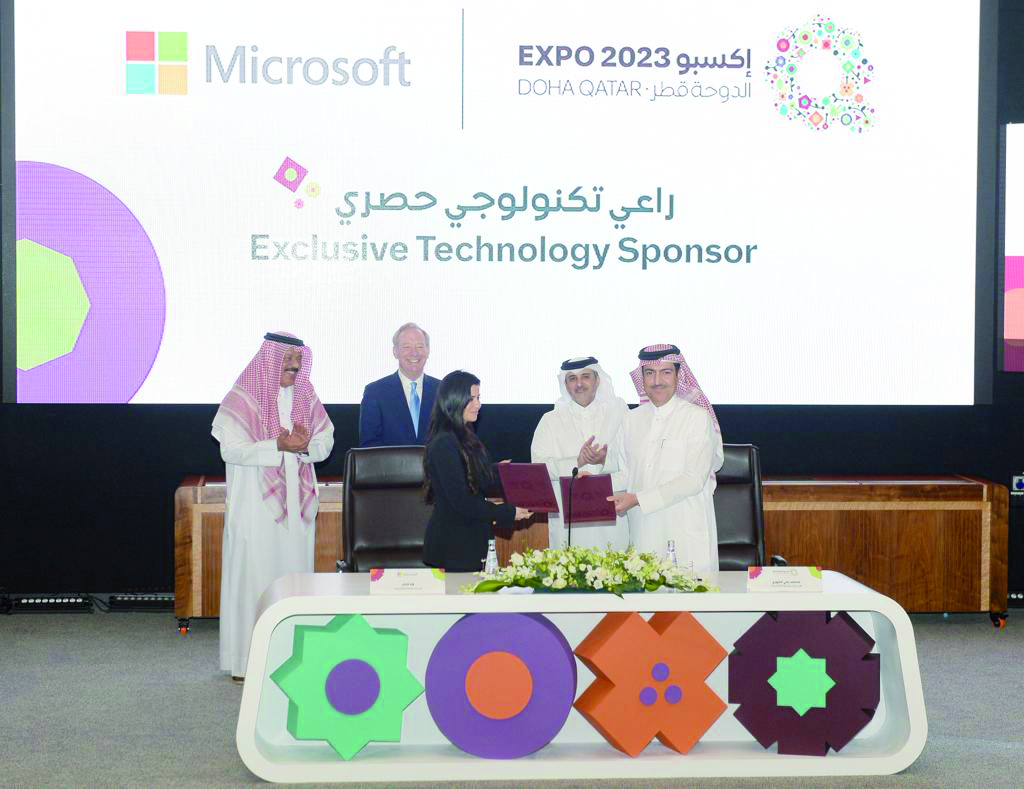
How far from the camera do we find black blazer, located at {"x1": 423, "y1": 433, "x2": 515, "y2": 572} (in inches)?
189

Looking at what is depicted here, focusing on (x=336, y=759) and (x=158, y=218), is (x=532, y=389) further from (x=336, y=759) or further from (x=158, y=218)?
(x=336, y=759)

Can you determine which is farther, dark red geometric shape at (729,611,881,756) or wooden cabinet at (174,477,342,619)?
wooden cabinet at (174,477,342,619)

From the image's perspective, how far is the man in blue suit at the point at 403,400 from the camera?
6.36 metres

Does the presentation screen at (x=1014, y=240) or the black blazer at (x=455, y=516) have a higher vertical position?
the presentation screen at (x=1014, y=240)

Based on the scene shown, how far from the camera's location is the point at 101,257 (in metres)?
6.77

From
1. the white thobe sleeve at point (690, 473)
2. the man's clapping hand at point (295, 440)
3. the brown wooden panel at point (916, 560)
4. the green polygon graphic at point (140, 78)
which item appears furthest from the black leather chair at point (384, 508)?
the brown wooden panel at point (916, 560)

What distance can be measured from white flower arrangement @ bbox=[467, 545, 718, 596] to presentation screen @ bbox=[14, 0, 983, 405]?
8.94 ft

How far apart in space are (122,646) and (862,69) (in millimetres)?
4695

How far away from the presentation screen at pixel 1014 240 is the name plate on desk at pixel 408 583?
4319 millimetres

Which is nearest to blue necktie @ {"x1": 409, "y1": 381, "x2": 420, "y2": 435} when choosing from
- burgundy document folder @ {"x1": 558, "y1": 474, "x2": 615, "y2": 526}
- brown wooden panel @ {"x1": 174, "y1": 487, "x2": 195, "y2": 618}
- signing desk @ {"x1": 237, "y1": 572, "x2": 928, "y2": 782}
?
brown wooden panel @ {"x1": 174, "y1": 487, "x2": 195, "y2": 618}

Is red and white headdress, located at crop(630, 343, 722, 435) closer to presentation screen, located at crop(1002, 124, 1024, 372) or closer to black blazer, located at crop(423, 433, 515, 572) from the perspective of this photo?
black blazer, located at crop(423, 433, 515, 572)

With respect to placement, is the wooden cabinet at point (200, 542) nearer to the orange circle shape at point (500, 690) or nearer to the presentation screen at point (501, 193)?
the presentation screen at point (501, 193)

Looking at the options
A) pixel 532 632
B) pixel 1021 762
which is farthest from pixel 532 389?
pixel 1021 762

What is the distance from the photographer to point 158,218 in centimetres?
679
